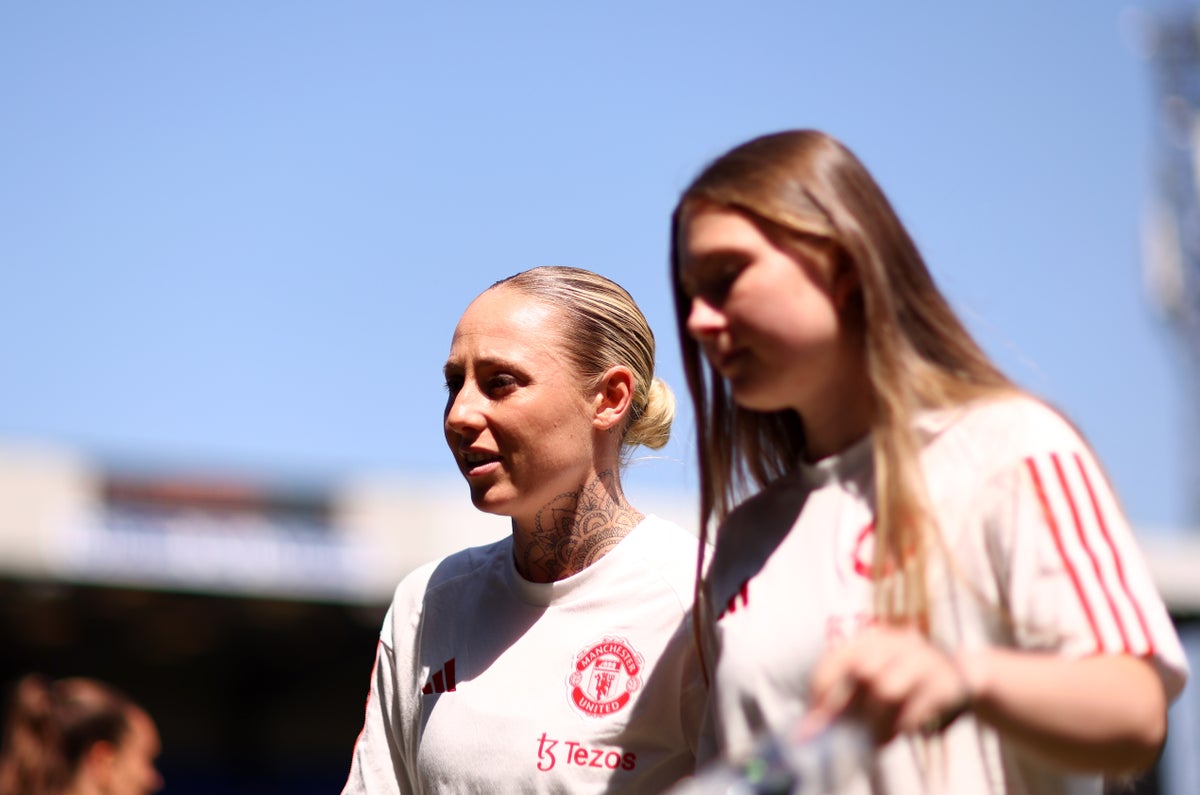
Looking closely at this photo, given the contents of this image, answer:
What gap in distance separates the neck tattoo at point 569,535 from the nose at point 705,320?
1221 millimetres

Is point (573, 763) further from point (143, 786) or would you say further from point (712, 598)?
point (143, 786)

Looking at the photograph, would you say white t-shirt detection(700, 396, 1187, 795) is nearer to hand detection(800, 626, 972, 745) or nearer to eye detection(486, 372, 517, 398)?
hand detection(800, 626, 972, 745)

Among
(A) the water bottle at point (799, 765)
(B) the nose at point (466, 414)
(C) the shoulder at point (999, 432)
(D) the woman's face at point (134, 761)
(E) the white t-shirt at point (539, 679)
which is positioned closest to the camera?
(A) the water bottle at point (799, 765)

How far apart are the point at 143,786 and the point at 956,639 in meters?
3.78

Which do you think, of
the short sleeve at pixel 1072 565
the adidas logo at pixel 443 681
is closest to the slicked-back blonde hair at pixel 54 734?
the adidas logo at pixel 443 681

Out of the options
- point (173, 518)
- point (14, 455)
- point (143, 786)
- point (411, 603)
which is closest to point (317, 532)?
point (173, 518)

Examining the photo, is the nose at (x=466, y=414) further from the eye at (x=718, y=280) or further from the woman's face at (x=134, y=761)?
the woman's face at (x=134, y=761)

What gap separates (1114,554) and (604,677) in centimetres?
135

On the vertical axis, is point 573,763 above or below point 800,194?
below

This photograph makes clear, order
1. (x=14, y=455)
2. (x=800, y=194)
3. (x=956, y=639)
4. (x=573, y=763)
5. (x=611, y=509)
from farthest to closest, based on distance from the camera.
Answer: (x=14, y=455), (x=611, y=509), (x=573, y=763), (x=800, y=194), (x=956, y=639)

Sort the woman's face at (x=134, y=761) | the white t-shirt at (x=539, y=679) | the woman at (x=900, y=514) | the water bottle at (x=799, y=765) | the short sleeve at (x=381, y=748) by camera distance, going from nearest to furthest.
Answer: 1. the water bottle at (x=799, y=765)
2. the woman at (x=900, y=514)
3. the white t-shirt at (x=539, y=679)
4. the short sleeve at (x=381, y=748)
5. the woman's face at (x=134, y=761)

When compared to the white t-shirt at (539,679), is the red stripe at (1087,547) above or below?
above

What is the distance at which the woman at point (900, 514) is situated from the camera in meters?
1.69

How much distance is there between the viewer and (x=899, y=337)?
77.4 inches
